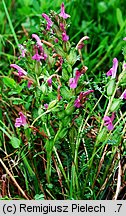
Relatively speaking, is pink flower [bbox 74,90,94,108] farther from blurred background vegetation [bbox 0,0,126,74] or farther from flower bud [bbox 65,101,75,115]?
blurred background vegetation [bbox 0,0,126,74]

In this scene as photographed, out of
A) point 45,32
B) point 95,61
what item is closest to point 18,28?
point 95,61

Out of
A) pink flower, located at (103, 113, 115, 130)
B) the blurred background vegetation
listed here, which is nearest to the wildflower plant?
pink flower, located at (103, 113, 115, 130)

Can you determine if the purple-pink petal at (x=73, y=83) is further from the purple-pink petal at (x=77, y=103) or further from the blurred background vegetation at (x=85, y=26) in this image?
the blurred background vegetation at (x=85, y=26)

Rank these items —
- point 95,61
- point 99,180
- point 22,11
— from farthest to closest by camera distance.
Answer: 1. point 22,11
2. point 95,61
3. point 99,180

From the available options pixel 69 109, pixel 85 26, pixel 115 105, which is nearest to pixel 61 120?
pixel 69 109

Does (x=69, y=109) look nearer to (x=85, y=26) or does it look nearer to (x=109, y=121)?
(x=109, y=121)

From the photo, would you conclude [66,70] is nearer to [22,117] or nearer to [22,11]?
[22,117]
